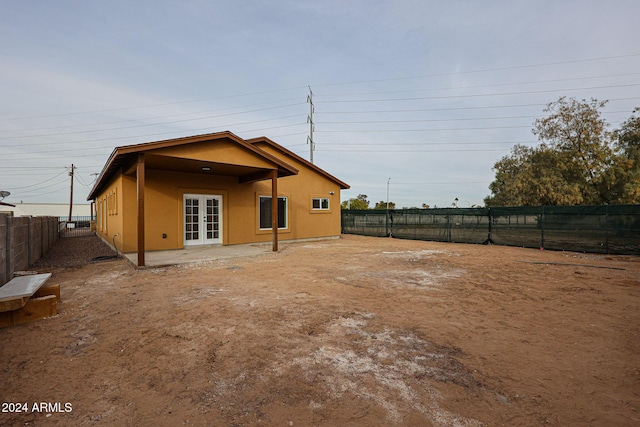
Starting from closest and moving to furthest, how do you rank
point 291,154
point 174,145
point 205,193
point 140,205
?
point 140,205, point 174,145, point 205,193, point 291,154

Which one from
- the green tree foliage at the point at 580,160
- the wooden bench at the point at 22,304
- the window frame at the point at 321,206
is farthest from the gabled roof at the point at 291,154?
the green tree foliage at the point at 580,160

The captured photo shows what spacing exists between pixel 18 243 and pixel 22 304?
408 centimetres

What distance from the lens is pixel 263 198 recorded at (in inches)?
499

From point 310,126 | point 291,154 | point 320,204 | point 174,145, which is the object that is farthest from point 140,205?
point 310,126

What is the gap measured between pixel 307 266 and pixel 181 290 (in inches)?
127

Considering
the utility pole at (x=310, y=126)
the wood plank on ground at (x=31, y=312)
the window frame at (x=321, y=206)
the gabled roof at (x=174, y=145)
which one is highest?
the utility pole at (x=310, y=126)

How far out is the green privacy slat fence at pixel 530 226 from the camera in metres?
9.83

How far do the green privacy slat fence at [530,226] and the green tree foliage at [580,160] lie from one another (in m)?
8.84

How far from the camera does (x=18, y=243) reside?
620 cm

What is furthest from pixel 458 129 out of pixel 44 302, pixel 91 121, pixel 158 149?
pixel 91 121

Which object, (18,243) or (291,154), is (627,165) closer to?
(291,154)

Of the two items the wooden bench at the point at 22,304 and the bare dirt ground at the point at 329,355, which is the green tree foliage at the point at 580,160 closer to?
the bare dirt ground at the point at 329,355

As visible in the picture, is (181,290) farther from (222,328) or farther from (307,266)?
(307,266)

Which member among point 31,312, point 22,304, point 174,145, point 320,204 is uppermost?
point 174,145
